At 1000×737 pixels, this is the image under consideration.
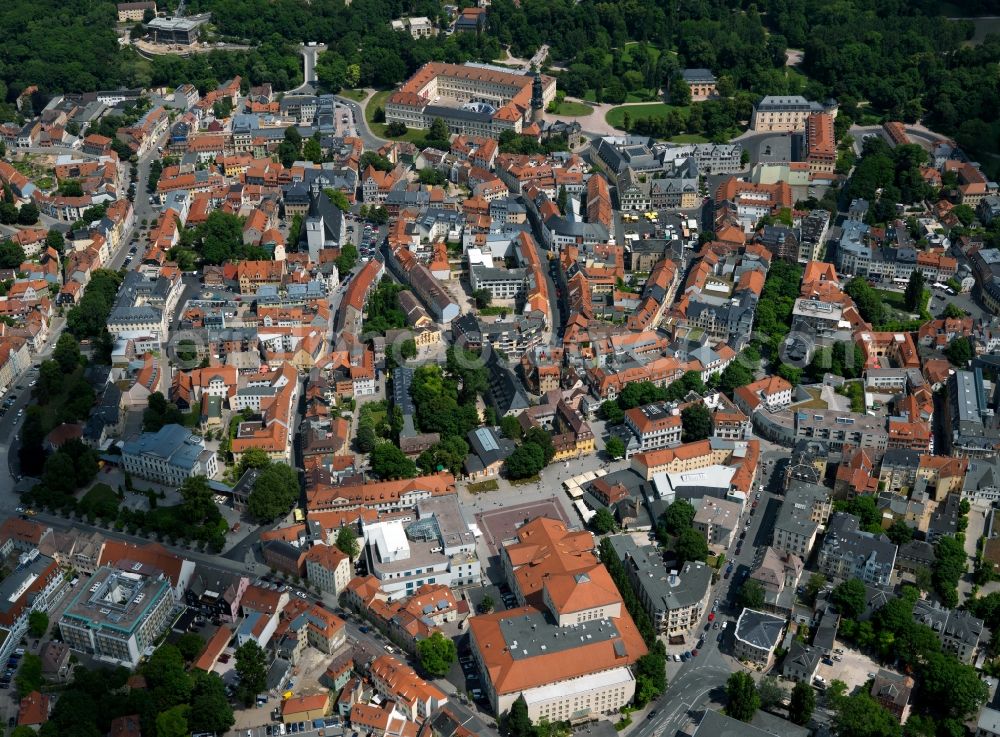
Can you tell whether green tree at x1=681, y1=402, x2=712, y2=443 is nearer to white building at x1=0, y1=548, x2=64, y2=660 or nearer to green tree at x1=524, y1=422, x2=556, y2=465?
green tree at x1=524, y1=422, x2=556, y2=465

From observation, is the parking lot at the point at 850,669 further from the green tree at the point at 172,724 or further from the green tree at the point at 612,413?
the green tree at the point at 172,724

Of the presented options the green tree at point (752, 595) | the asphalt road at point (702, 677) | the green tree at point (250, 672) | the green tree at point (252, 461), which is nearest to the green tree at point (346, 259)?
the green tree at point (252, 461)

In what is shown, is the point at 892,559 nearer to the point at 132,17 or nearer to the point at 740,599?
the point at 740,599

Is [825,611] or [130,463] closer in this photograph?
[825,611]

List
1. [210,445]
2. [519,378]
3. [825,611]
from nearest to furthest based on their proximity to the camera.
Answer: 1. [825,611]
2. [210,445]
3. [519,378]

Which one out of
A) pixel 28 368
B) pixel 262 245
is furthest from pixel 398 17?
pixel 28 368

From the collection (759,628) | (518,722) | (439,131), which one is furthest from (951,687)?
(439,131)

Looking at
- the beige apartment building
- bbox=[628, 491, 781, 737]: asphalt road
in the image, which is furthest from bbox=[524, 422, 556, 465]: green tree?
the beige apartment building
